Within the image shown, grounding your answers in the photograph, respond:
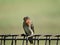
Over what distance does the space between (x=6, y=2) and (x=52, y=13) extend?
2.49 metres

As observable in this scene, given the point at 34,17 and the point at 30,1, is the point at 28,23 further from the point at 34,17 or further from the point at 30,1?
the point at 30,1

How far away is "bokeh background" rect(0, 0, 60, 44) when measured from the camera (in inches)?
678

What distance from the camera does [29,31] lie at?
11742 millimetres

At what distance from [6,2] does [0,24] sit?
3.60 meters

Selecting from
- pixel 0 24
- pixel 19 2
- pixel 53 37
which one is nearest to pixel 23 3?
pixel 19 2

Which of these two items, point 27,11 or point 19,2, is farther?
point 19,2

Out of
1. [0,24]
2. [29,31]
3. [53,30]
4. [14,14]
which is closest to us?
[29,31]

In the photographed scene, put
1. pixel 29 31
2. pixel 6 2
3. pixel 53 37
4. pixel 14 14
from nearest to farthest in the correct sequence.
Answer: pixel 53 37 → pixel 29 31 → pixel 14 14 → pixel 6 2

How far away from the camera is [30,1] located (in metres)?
22.4

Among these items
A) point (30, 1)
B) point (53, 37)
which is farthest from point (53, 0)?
point (53, 37)

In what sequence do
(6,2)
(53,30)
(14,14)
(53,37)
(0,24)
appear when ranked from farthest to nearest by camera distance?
(6,2)
(14,14)
(0,24)
(53,30)
(53,37)

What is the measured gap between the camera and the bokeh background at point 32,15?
17.2 m

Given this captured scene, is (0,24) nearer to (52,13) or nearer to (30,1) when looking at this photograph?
(52,13)

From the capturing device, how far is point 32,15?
19672 mm
